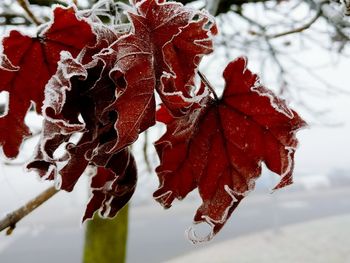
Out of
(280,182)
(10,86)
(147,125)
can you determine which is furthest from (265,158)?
(10,86)

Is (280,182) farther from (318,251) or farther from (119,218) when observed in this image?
(318,251)

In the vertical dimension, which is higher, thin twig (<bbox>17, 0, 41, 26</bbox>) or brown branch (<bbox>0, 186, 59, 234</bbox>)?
thin twig (<bbox>17, 0, 41, 26</bbox>)

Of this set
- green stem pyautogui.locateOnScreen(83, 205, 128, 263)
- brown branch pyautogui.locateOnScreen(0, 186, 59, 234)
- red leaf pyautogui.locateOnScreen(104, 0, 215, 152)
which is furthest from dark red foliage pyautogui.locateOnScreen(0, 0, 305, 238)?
green stem pyautogui.locateOnScreen(83, 205, 128, 263)

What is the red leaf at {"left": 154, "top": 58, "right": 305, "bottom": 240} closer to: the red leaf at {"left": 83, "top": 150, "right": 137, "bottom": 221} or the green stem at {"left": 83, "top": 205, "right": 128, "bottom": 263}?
the red leaf at {"left": 83, "top": 150, "right": 137, "bottom": 221}

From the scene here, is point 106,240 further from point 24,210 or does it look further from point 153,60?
point 153,60

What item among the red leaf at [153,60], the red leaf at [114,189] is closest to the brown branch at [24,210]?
the red leaf at [114,189]

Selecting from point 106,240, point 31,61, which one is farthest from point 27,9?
point 106,240

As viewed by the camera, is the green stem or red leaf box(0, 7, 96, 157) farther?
the green stem
